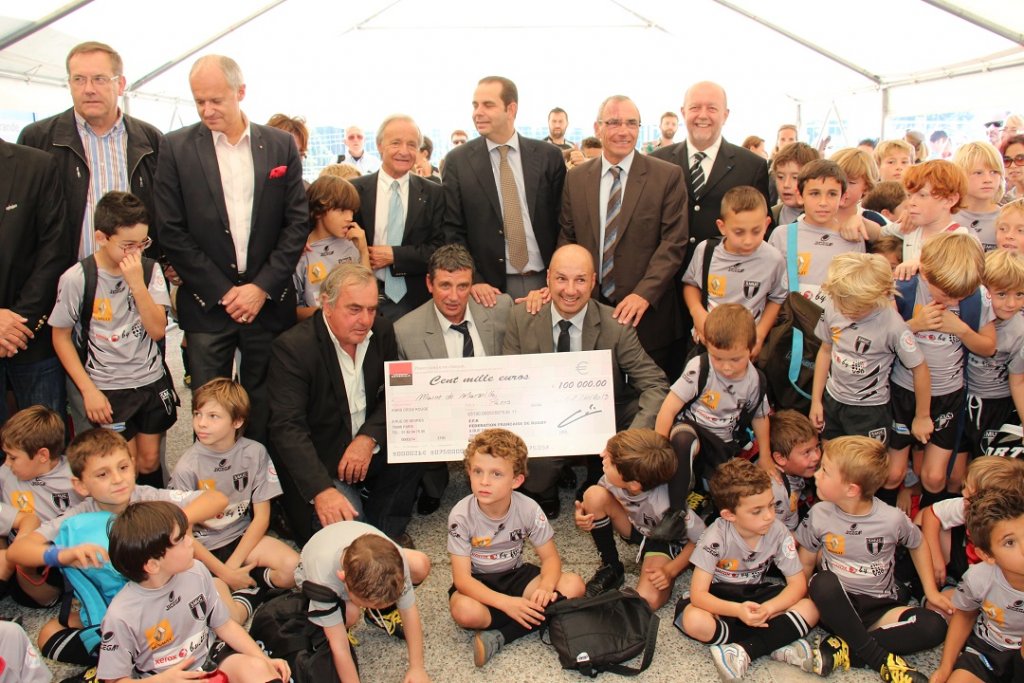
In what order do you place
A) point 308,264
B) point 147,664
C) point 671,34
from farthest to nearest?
point 671,34
point 308,264
point 147,664

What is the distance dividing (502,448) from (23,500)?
1896mm

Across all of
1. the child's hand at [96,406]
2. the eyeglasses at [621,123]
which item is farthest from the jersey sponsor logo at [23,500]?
the eyeglasses at [621,123]

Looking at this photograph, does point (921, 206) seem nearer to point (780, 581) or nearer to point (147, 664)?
point (780, 581)

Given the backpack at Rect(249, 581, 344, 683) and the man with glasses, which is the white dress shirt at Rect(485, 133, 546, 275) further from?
the backpack at Rect(249, 581, 344, 683)

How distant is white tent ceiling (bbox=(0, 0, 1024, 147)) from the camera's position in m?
8.50

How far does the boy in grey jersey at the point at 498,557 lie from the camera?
2.69 meters

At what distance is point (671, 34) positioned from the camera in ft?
51.1

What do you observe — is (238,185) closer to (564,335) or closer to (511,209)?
(511,209)

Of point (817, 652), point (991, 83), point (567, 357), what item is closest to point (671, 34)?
point (991, 83)

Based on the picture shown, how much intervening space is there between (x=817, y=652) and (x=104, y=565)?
8.19ft

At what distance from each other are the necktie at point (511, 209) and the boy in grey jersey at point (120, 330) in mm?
1820

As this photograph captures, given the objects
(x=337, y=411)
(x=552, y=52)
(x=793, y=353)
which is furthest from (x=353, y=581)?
(x=552, y=52)

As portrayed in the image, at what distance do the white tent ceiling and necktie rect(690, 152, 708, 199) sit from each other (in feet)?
20.1

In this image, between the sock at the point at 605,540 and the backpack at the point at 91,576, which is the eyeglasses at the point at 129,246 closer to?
the backpack at the point at 91,576
